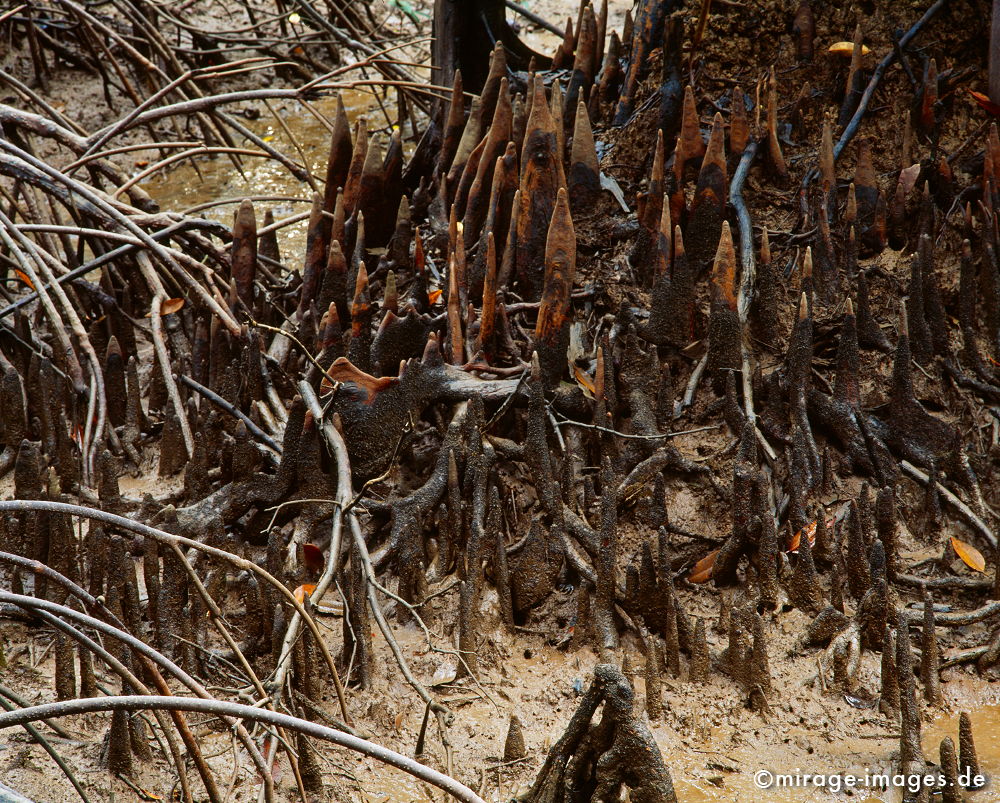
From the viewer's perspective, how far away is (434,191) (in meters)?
4.50

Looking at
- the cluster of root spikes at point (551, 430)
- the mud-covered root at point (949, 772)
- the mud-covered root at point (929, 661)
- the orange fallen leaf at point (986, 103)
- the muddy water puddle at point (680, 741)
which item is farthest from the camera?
the orange fallen leaf at point (986, 103)

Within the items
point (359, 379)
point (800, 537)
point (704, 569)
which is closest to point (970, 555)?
point (800, 537)

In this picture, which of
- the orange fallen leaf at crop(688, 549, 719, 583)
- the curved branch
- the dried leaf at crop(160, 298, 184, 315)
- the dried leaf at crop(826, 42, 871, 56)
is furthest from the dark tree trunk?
the curved branch

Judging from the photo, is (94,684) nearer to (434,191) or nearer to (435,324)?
(435,324)

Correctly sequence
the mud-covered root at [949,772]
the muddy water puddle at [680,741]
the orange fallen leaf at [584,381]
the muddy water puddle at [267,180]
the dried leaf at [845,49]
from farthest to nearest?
the muddy water puddle at [267,180] < the dried leaf at [845,49] < the orange fallen leaf at [584,381] < the muddy water puddle at [680,741] < the mud-covered root at [949,772]

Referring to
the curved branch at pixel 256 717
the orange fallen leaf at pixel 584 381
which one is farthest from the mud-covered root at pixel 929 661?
the curved branch at pixel 256 717

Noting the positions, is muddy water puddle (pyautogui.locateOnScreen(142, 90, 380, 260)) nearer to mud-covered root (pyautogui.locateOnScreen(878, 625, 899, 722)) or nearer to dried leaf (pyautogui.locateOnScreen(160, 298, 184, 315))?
dried leaf (pyautogui.locateOnScreen(160, 298, 184, 315))

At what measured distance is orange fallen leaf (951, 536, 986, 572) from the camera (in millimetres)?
2990

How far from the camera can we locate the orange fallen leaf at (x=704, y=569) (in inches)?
119

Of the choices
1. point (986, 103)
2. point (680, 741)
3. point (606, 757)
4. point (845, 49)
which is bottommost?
point (680, 741)

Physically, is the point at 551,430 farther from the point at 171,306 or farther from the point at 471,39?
the point at 471,39

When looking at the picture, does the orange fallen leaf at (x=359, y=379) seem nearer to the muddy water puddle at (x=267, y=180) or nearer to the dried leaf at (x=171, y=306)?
the dried leaf at (x=171, y=306)

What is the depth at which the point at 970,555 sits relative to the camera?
301 cm

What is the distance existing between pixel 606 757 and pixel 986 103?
9.51ft
